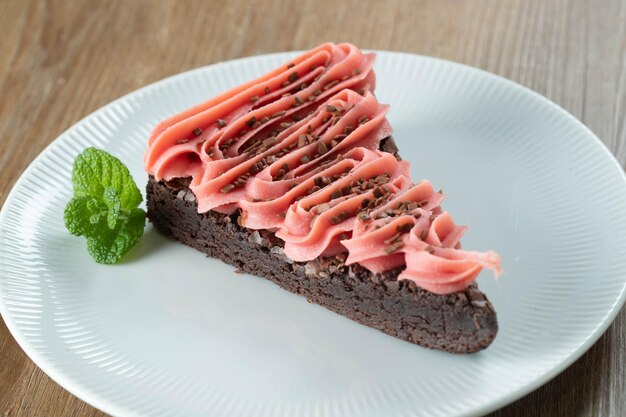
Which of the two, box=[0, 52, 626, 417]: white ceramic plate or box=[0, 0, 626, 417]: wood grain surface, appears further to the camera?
box=[0, 0, 626, 417]: wood grain surface

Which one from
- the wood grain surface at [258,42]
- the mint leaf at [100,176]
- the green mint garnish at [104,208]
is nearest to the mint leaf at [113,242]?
the green mint garnish at [104,208]

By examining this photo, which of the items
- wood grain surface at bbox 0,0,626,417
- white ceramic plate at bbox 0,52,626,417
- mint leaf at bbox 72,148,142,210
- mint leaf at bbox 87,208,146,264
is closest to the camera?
white ceramic plate at bbox 0,52,626,417

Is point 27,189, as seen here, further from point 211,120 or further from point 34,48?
point 34,48

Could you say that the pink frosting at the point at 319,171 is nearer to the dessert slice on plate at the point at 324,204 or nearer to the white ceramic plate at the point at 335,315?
the dessert slice on plate at the point at 324,204

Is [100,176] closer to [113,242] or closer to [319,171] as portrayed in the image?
[113,242]

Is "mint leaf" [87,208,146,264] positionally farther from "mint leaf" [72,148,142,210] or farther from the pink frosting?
the pink frosting

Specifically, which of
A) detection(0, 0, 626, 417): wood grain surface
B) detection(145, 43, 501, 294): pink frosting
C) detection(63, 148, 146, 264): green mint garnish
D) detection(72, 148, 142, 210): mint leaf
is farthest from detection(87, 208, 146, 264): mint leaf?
detection(0, 0, 626, 417): wood grain surface

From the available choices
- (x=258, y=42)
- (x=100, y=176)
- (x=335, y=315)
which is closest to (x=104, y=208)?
(x=100, y=176)
